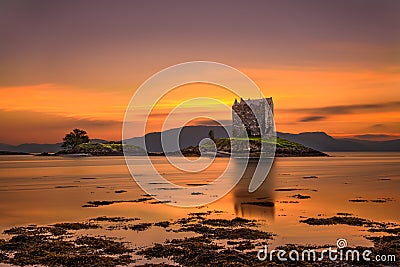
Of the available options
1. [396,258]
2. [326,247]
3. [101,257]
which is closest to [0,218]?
[101,257]

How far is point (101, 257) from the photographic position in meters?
21.4

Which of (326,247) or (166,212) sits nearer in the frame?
(326,247)

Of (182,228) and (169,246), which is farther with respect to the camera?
(182,228)

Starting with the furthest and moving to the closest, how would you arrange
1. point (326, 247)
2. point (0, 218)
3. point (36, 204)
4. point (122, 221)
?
1. point (36, 204)
2. point (0, 218)
3. point (122, 221)
4. point (326, 247)

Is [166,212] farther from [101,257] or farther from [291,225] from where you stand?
[101,257]

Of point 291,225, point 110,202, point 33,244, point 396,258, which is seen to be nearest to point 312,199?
point 291,225

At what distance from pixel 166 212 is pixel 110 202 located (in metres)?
11.1

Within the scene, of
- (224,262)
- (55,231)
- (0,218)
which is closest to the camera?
(224,262)

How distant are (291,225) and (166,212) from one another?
12.4m

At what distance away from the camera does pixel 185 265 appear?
20.4 m

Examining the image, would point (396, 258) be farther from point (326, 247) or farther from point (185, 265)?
point (185, 265)

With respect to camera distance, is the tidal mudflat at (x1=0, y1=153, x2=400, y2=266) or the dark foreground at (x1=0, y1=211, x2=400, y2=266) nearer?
the dark foreground at (x1=0, y1=211, x2=400, y2=266)

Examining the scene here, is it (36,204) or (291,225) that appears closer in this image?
(291,225)

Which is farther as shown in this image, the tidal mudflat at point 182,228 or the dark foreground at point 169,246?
the tidal mudflat at point 182,228
